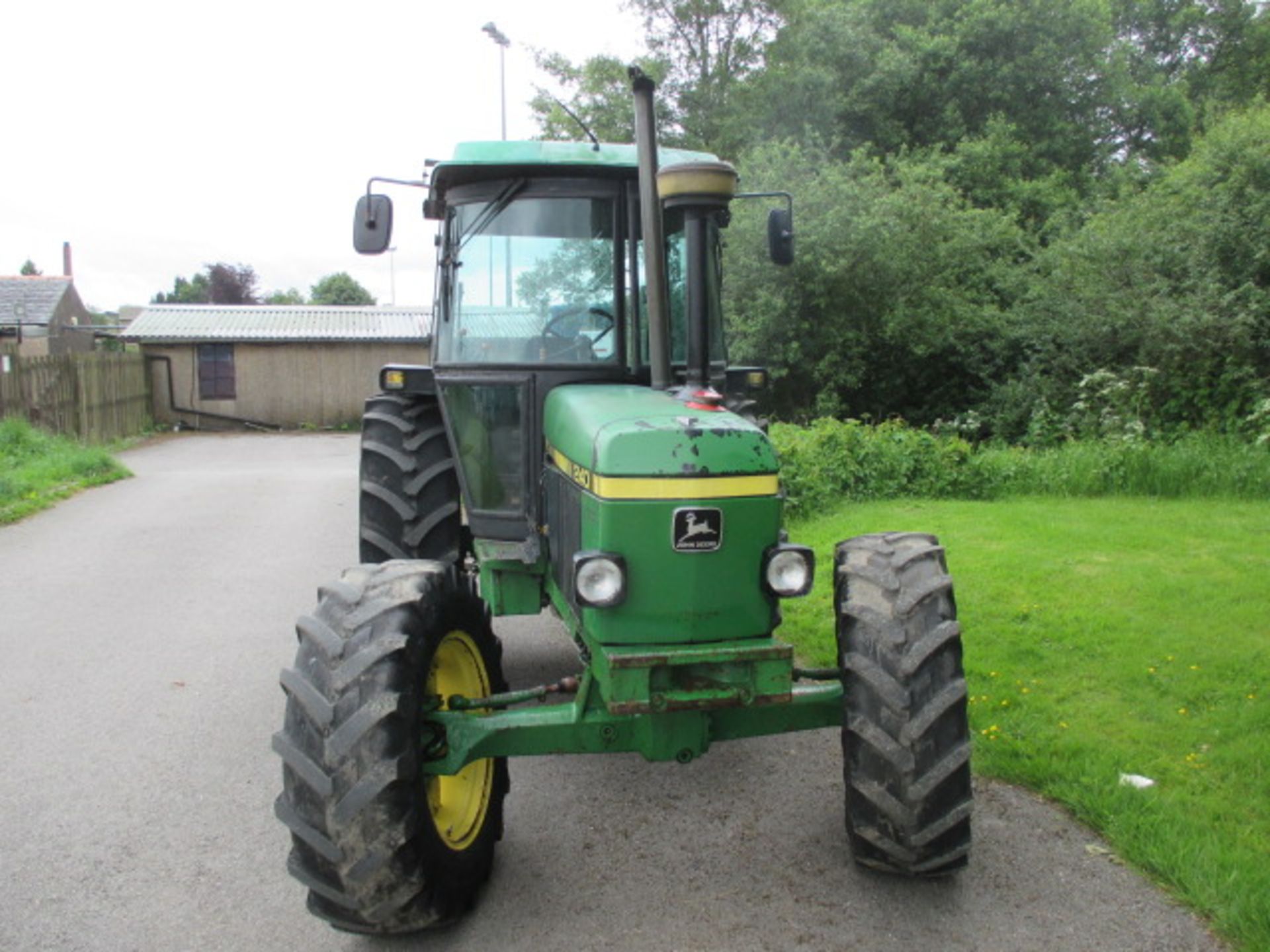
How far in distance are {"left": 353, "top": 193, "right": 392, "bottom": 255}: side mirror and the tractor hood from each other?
6.49 feet

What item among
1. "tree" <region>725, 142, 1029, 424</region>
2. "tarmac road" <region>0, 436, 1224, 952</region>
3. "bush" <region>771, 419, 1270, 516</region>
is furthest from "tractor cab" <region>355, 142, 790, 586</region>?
"tree" <region>725, 142, 1029, 424</region>

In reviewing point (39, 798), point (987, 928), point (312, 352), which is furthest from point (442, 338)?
point (312, 352)

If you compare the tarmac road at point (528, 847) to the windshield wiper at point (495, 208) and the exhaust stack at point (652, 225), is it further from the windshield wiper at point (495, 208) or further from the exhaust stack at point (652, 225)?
the windshield wiper at point (495, 208)

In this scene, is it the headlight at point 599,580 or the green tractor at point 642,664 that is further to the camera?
the headlight at point 599,580

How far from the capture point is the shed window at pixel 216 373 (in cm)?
2686

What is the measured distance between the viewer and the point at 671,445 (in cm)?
343

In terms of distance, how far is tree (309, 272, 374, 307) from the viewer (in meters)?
64.8

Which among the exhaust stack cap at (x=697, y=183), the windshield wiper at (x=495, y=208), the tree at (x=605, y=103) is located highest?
the tree at (x=605, y=103)

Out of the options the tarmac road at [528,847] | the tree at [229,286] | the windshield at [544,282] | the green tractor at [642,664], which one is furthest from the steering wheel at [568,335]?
the tree at [229,286]

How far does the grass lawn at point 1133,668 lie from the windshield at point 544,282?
94.5 inches

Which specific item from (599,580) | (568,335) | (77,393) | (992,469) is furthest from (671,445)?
(77,393)

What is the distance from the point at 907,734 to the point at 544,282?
2660mm

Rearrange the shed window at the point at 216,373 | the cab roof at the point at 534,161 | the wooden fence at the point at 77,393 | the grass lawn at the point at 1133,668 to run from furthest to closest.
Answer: the shed window at the point at 216,373
the wooden fence at the point at 77,393
the cab roof at the point at 534,161
the grass lawn at the point at 1133,668

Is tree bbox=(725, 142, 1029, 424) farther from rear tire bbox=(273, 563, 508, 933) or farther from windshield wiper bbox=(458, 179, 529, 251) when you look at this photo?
rear tire bbox=(273, 563, 508, 933)
